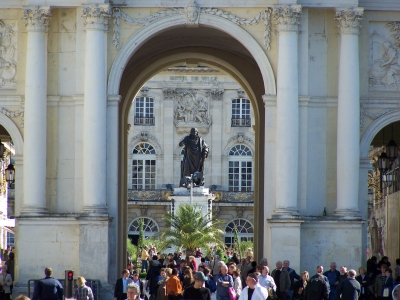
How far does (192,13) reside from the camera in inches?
1483

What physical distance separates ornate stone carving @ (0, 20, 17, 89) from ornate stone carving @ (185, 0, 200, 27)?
17.2ft

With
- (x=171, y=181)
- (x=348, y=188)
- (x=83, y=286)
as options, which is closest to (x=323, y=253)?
(x=348, y=188)

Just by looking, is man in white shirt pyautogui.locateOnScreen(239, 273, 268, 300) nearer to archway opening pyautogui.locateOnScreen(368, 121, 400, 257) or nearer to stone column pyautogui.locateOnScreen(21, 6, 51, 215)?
stone column pyautogui.locateOnScreen(21, 6, 51, 215)

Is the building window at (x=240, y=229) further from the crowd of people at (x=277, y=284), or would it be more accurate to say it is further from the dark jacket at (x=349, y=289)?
the dark jacket at (x=349, y=289)

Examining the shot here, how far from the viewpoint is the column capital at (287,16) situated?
3700cm

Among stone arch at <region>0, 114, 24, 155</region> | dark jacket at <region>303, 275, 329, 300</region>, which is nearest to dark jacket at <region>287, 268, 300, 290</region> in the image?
dark jacket at <region>303, 275, 329, 300</region>

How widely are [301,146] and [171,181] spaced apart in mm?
53481

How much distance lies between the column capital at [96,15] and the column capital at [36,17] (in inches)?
44.0

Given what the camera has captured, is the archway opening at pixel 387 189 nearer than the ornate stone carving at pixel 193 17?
No

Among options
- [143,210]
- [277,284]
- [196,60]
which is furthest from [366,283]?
[143,210]

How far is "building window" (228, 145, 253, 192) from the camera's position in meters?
90.7

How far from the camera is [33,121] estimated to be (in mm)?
37094

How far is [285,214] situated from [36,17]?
931 centimetres

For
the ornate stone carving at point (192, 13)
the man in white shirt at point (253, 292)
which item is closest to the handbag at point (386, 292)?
the man in white shirt at point (253, 292)
